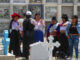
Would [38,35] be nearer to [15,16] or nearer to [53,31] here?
[53,31]

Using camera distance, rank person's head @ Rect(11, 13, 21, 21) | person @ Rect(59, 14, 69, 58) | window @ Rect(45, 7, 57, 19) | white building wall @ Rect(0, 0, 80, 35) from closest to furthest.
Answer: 1. person @ Rect(59, 14, 69, 58)
2. person's head @ Rect(11, 13, 21, 21)
3. white building wall @ Rect(0, 0, 80, 35)
4. window @ Rect(45, 7, 57, 19)

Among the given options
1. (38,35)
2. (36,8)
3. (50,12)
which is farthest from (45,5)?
(38,35)

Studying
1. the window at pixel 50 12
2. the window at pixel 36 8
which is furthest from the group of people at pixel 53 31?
the window at pixel 50 12

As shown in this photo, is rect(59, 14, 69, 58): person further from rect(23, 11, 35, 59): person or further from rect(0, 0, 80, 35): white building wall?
rect(0, 0, 80, 35): white building wall

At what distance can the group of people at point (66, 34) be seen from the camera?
852cm

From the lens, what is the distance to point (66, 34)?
8.64 m

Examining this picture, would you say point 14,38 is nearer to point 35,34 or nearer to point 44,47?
point 35,34

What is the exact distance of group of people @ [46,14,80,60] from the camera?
852cm

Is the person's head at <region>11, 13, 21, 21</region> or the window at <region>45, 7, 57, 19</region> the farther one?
the window at <region>45, 7, 57, 19</region>

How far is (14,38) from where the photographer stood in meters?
9.75

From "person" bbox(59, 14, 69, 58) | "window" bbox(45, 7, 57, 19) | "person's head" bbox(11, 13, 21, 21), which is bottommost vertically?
"window" bbox(45, 7, 57, 19)

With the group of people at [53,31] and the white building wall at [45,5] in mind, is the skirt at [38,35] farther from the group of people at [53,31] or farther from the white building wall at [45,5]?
the white building wall at [45,5]

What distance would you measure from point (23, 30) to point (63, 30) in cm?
131

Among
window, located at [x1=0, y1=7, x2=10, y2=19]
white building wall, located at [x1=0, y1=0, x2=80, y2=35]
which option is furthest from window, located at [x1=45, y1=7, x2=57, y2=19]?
window, located at [x1=0, y1=7, x2=10, y2=19]
